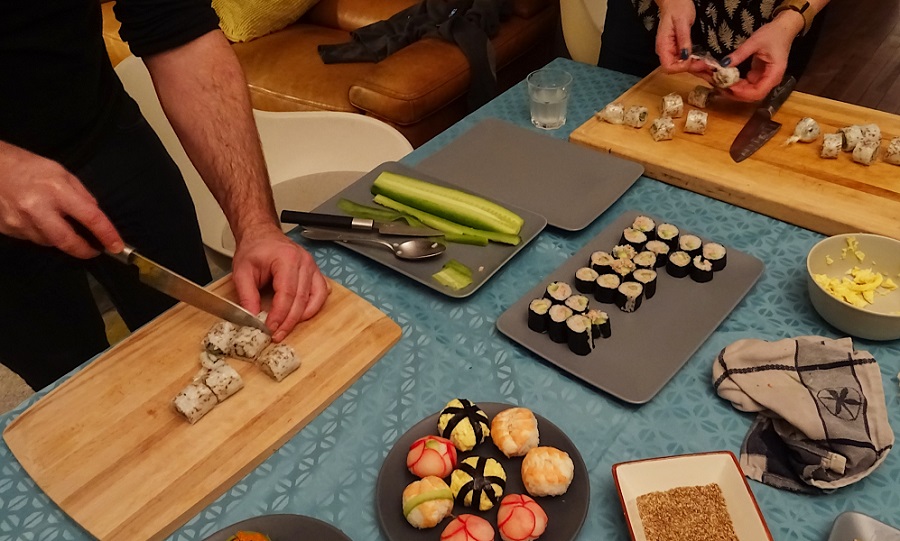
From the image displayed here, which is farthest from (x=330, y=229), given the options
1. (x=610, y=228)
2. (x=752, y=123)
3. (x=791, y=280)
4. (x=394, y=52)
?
(x=394, y=52)

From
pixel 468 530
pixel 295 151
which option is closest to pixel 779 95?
pixel 468 530

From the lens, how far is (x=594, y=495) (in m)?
0.90

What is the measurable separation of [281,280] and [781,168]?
1070mm

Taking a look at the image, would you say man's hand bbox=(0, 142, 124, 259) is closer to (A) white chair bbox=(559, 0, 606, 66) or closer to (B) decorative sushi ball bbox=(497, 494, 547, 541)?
(B) decorative sushi ball bbox=(497, 494, 547, 541)

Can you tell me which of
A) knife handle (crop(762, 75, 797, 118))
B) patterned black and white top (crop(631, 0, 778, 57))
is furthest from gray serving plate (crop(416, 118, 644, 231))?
patterned black and white top (crop(631, 0, 778, 57))

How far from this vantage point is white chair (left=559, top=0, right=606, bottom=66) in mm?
2412

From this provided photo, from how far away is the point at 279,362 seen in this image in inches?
41.3

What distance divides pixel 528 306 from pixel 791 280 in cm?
50

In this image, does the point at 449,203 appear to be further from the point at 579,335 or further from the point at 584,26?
the point at 584,26

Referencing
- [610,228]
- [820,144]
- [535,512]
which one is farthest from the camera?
[820,144]

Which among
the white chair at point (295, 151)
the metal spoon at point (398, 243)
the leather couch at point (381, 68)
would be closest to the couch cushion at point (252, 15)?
the leather couch at point (381, 68)

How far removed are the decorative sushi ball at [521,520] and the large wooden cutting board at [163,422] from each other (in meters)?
0.36

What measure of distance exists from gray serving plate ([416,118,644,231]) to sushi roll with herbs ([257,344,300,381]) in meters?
0.60

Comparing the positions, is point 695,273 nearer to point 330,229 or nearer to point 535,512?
point 535,512
